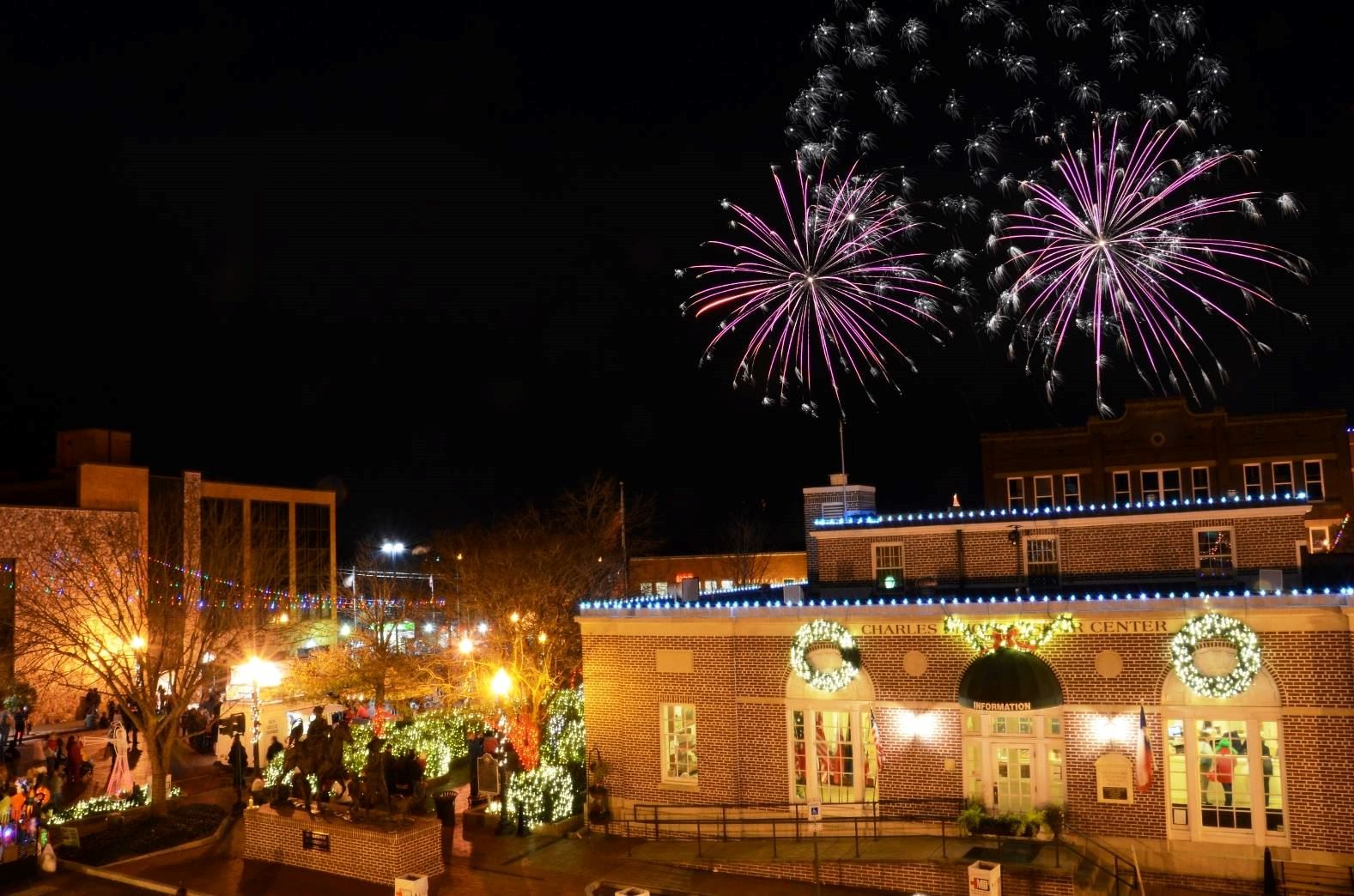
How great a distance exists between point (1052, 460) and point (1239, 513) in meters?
36.2

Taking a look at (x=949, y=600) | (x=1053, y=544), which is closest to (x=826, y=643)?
(x=949, y=600)

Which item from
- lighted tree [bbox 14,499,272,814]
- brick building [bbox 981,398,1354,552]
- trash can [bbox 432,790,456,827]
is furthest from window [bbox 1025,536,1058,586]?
brick building [bbox 981,398,1354,552]

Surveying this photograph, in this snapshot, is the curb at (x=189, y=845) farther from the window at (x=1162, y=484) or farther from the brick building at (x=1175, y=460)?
the window at (x=1162, y=484)

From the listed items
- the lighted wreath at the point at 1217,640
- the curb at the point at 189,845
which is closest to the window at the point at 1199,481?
the lighted wreath at the point at 1217,640

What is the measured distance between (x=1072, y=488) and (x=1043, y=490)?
1455mm

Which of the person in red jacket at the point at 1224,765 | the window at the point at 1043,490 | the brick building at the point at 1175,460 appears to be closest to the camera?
the person in red jacket at the point at 1224,765

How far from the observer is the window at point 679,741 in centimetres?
2317

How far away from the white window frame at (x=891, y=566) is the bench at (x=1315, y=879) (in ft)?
30.6

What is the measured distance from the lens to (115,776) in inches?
1105

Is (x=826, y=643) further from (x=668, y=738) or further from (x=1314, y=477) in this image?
(x=1314, y=477)

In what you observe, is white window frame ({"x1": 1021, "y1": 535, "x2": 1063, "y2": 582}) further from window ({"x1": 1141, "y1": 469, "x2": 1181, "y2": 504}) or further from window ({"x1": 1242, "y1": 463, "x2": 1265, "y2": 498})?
window ({"x1": 1242, "y1": 463, "x2": 1265, "y2": 498})

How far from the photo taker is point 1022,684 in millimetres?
19328

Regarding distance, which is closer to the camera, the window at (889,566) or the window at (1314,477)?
the window at (889,566)

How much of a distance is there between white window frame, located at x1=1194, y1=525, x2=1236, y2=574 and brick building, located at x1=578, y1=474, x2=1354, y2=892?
40 mm
